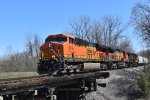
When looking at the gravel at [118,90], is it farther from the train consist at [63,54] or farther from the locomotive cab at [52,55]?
the locomotive cab at [52,55]

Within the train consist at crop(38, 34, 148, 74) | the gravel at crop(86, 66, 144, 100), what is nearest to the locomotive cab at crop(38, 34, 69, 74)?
the train consist at crop(38, 34, 148, 74)

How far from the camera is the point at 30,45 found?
10856cm

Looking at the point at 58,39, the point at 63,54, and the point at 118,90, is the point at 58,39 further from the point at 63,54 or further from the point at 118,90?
the point at 118,90

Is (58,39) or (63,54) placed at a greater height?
(58,39)

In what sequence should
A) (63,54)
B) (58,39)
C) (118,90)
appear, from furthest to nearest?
1. (118,90)
2. (58,39)
3. (63,54)

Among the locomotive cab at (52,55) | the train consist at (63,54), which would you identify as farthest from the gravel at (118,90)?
the locomotive cab at (52,55)

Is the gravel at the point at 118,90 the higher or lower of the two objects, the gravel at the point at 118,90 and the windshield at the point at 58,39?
the lower

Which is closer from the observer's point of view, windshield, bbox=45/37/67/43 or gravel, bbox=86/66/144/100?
windshield, bbox=45/37/67/43

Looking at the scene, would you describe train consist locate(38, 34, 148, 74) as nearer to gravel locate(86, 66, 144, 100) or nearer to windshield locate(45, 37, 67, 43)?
windshield locate(45, 37, 67, 43)

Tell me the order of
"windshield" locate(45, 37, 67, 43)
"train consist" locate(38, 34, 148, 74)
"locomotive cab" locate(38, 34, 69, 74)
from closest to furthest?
"locomotive cab" locate(38, 34, 69, 74), "train consist" locate(38, 34, 148, 74), "windshield" locate(45, 37, 67, 43)

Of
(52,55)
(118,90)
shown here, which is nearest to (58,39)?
(52,55)

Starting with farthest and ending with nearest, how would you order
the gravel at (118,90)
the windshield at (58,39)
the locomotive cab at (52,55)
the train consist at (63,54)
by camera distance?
the gravel at (118,90)
the windshield at (58,39)
the train consist at (63,54)
the locomotive cab at (52,55)

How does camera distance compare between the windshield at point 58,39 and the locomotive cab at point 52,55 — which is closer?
the locomotive cab at point 52,55

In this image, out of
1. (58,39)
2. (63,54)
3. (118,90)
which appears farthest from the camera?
(118,90)
